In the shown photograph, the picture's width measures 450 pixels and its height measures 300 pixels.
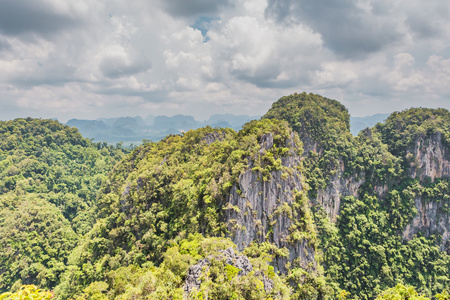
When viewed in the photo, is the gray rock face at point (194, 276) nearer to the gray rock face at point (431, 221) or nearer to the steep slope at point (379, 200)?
the steep slope at point (379, 200)

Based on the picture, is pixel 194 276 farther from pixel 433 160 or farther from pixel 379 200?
pixel 433 160

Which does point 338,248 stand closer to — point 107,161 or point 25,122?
point 107,161

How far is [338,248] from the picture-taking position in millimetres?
38000

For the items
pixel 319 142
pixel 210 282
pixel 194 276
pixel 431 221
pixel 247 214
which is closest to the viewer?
pixel 210 282

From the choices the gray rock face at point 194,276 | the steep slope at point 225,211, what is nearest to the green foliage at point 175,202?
the steep slope at point 225,211

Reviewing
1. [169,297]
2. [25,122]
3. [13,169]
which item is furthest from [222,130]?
[25,122]

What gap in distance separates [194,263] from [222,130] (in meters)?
23.8

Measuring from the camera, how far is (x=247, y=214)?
20188mm

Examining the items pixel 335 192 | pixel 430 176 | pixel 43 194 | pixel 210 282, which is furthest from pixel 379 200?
pixel 43 194

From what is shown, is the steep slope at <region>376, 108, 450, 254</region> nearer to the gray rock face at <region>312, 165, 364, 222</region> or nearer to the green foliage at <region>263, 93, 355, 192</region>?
the gray rock face at <region>312, 165, 364, 222</region>

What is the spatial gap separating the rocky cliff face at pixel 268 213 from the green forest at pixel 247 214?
0.34 feet

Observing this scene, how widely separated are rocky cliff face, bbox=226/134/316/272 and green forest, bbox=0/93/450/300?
0.10m

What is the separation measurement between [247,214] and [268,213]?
225 centimetres

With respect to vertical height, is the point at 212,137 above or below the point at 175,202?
above
